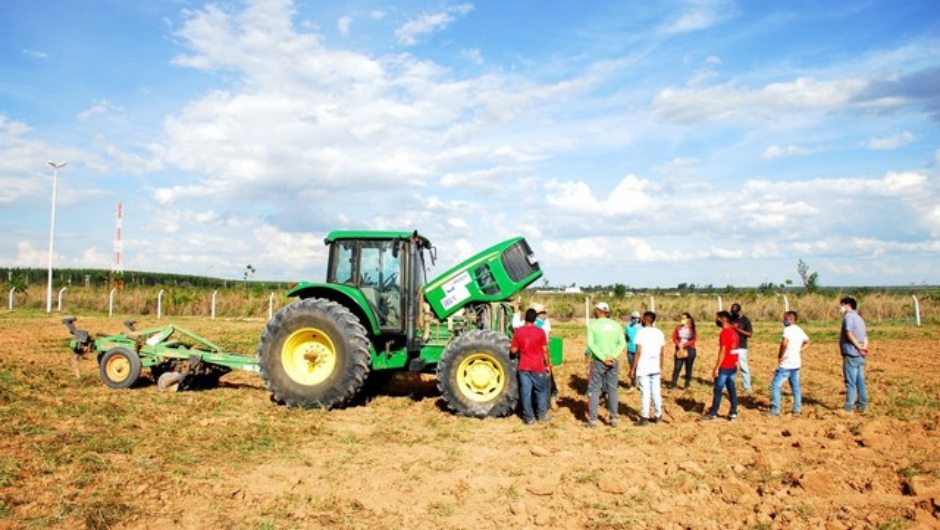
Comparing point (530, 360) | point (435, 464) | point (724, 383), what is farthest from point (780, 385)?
point (435, 464)

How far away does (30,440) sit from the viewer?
6895 mm

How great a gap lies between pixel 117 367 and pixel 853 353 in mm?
10555

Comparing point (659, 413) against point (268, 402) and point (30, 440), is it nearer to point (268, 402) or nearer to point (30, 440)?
point (268, 402)

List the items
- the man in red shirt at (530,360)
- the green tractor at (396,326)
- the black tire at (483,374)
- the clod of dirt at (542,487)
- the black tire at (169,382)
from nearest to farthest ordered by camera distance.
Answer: the clod of dirt at (542,487)
the man in red shirt at (530,360)
the black tire at (483,374)
the green tractor at (396,326)
the black tire at (169,382)

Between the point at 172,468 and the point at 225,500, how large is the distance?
1.05 metres

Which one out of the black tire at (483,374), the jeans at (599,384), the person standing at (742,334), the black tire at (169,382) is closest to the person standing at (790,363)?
the person standing at (742,334)

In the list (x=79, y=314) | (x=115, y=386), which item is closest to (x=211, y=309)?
(x=79, y=314)

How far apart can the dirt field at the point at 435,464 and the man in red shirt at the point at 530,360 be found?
17.5 inches

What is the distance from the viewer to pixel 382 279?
32.0ft

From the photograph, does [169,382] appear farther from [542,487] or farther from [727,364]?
[727,364]

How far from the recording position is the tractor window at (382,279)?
31.5ft

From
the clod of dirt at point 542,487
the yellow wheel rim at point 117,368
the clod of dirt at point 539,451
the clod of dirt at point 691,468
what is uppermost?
the yellow wheel rim at point 117,368

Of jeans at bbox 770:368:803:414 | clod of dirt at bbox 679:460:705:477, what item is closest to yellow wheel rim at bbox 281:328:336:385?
clod of dirt at bbox 679:460:705:477

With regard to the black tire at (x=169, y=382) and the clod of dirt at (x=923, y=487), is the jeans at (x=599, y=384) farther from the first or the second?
the black tire at (x=169, y=382)
